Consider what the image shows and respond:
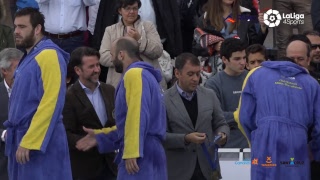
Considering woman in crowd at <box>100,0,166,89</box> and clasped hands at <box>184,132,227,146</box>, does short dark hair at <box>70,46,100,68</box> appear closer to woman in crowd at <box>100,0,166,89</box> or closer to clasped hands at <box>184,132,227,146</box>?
clasped hands at <box>184,132,227,146</box>

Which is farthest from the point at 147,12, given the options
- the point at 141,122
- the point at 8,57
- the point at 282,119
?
the point at 282,119

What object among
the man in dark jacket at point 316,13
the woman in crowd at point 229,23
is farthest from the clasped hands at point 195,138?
the man in dark jacket at point 316,13

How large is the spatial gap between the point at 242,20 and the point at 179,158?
12.2 feet

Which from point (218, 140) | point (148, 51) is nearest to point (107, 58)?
point (148, 51)

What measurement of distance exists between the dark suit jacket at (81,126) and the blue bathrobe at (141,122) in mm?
740

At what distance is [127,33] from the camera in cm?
1298

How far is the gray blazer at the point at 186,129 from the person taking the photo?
419 inches

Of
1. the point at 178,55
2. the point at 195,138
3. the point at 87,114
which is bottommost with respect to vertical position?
the point at 195,138

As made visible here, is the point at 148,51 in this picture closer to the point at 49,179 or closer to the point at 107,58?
the point at 107,58

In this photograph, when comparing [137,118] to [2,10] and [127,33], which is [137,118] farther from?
[2,10]

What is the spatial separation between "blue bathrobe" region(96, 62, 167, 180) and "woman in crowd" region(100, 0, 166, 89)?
295 centimetres

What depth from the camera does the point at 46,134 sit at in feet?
31.6

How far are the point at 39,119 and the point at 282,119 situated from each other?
2243 millimetres

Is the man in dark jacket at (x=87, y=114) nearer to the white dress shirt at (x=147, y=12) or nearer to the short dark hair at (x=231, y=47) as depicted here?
the short dark hair at (x=231, y=47)
